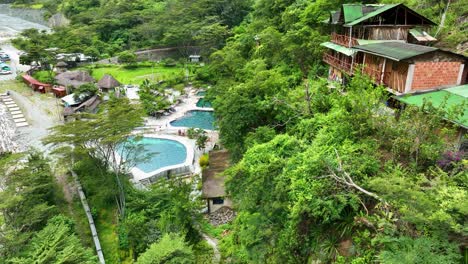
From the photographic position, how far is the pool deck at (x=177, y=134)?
24.5 metres

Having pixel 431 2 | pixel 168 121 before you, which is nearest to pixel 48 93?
pixel 168 121

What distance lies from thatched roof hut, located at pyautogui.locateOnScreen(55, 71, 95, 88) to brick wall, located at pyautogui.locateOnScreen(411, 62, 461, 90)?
39.9 meters

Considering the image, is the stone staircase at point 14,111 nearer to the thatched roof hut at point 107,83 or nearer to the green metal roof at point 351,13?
the thatched roof hut at point 107,83

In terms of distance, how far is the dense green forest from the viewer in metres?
8.96

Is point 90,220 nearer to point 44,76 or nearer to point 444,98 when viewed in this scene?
point 444,98

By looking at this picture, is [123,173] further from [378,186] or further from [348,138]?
[378,186]

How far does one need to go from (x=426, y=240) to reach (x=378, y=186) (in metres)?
1.84

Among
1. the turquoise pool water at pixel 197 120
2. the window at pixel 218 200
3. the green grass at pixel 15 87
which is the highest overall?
the green grass at pixel 15 87

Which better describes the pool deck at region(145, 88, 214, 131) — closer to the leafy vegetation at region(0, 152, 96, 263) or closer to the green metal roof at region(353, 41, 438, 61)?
the leafy vegetation at region(0, 152, 96, 263)

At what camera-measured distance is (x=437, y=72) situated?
15.6m

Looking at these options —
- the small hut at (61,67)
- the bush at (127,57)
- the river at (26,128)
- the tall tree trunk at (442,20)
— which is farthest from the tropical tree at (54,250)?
the small hut at (61,67)

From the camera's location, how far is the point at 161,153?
2784 cm

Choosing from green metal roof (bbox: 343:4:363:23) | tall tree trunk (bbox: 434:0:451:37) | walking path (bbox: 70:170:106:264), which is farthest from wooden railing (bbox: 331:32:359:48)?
walking path (bbox: 70:170:106:264)

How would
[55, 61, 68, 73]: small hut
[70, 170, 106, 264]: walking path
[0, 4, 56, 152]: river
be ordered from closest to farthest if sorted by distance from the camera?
[70, 170, 106, 264]: walking path < [0, 4, 56, 152]: river < [55, 61, 68, 73]: small hut
